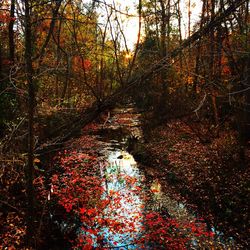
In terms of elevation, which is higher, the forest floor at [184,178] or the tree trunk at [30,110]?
the tree trunk at [30,110]

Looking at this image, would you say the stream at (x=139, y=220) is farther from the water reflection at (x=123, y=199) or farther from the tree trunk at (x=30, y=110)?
the tree trunk at (x=30, y=110)

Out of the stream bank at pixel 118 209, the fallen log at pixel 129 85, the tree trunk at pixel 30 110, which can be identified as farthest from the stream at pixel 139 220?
the fallen log at pixel 129 85

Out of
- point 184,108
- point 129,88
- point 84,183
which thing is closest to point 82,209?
point 84,183

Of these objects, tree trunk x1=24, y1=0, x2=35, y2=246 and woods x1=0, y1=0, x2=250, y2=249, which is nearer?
woods x1=0, y1=0, x2=250, y2=249

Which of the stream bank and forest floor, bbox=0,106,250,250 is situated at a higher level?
forest floor, bbox=0,106,250,250

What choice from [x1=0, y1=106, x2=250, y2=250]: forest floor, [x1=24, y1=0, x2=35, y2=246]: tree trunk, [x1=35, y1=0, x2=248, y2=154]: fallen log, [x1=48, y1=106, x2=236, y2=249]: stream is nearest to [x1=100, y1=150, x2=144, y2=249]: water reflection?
[x1=48, y1=106, x2=236, y2=249]: stream

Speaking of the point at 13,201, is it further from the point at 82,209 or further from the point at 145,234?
the point at 145,234

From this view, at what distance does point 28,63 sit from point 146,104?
25899mm

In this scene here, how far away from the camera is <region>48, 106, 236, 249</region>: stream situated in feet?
25.1

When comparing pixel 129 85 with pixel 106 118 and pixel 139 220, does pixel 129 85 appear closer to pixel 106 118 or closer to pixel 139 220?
pixel 106 118

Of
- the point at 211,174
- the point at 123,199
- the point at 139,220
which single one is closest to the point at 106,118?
the point at 139,220

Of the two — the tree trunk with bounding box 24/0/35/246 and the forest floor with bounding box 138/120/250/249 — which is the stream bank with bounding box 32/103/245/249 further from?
the tree trunk with bounding box 24/0/35/246

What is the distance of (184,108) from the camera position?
62.1 ft

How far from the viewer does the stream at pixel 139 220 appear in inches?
302
